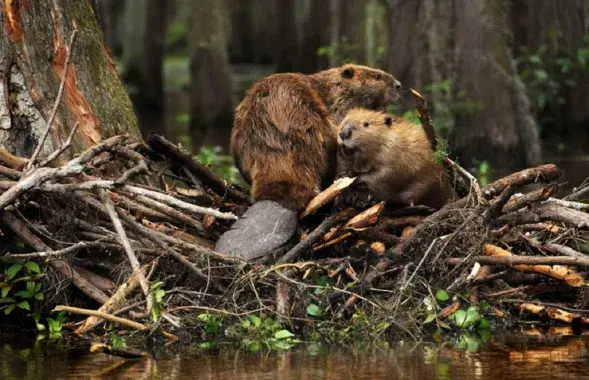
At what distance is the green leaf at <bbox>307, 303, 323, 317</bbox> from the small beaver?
1.07 m

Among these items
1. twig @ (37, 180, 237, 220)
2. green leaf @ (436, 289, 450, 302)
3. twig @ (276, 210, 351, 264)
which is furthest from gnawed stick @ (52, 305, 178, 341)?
green leaf @ (436, 289, 450, 302)

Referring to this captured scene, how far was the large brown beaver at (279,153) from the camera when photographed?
7352 millimetres

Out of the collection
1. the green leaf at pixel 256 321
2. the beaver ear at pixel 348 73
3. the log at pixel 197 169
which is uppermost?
the beaver ear at pixel 348 73

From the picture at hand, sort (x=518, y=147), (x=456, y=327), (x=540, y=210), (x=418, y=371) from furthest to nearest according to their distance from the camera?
(x=518, y=147), (x=540, y=210), (x=456, y=327), (x=418, y=371)

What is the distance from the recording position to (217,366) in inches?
240

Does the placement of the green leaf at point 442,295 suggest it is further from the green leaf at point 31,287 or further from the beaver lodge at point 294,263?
the green leaf at point 31,287

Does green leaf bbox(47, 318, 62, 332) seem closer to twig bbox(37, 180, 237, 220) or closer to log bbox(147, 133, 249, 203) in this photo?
twig bbox(37, 180, 237, 220)

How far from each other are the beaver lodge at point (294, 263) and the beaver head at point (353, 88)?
0.91 meters

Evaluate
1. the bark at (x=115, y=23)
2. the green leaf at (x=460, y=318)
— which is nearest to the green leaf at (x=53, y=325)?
the green leaf at (x=460, y=318)

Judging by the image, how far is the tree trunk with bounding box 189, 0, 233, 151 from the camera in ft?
79.9

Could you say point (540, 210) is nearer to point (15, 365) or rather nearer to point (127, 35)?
point (15, 365)

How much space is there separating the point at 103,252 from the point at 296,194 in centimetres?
116

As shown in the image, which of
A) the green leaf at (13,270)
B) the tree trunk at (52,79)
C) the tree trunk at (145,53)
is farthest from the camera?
the tree trunk at (145,53)

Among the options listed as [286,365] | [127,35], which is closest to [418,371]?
[286,365]
